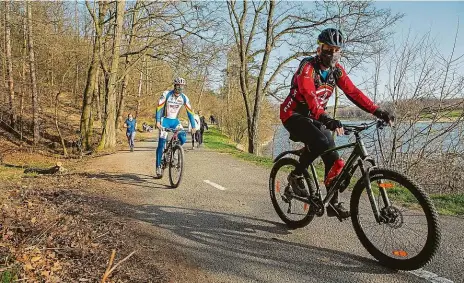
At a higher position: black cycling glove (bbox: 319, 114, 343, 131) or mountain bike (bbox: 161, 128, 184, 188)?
black cycling glove (bbox: 319, 114, 343, 131)

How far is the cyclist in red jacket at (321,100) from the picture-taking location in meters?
3.99

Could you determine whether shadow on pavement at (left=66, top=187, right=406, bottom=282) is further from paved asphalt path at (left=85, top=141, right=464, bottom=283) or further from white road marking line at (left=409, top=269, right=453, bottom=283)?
white road marking line at (left=409, top=269, right=453, bottom=283)

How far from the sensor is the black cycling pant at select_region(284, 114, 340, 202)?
411 cm

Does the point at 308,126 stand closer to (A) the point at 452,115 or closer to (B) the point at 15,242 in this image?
(B) the point at 15,242

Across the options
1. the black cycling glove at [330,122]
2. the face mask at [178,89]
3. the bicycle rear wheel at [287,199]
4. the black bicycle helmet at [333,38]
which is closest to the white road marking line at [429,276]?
the bicycle rear wheel at [287,199]

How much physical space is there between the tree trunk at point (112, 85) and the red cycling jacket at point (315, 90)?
14649 mm

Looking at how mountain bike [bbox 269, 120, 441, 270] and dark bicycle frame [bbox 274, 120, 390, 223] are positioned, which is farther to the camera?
dark bicycle frame [bbox 274, 120, 390, 223]

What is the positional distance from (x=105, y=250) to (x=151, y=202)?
93.0 inches

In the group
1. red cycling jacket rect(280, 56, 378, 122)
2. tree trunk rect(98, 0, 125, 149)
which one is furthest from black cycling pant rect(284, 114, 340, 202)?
tree trunk rect(98, 0, 125, 149)

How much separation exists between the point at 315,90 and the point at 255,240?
197cm

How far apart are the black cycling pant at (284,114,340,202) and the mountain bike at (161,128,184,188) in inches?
141

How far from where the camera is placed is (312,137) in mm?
4168

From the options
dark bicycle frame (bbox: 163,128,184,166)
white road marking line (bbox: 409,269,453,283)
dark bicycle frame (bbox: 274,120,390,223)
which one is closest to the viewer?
white road marking line (bbox: 409,269,453,283)

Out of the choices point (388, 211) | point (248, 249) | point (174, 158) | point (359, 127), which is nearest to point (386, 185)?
point (388, 211)
